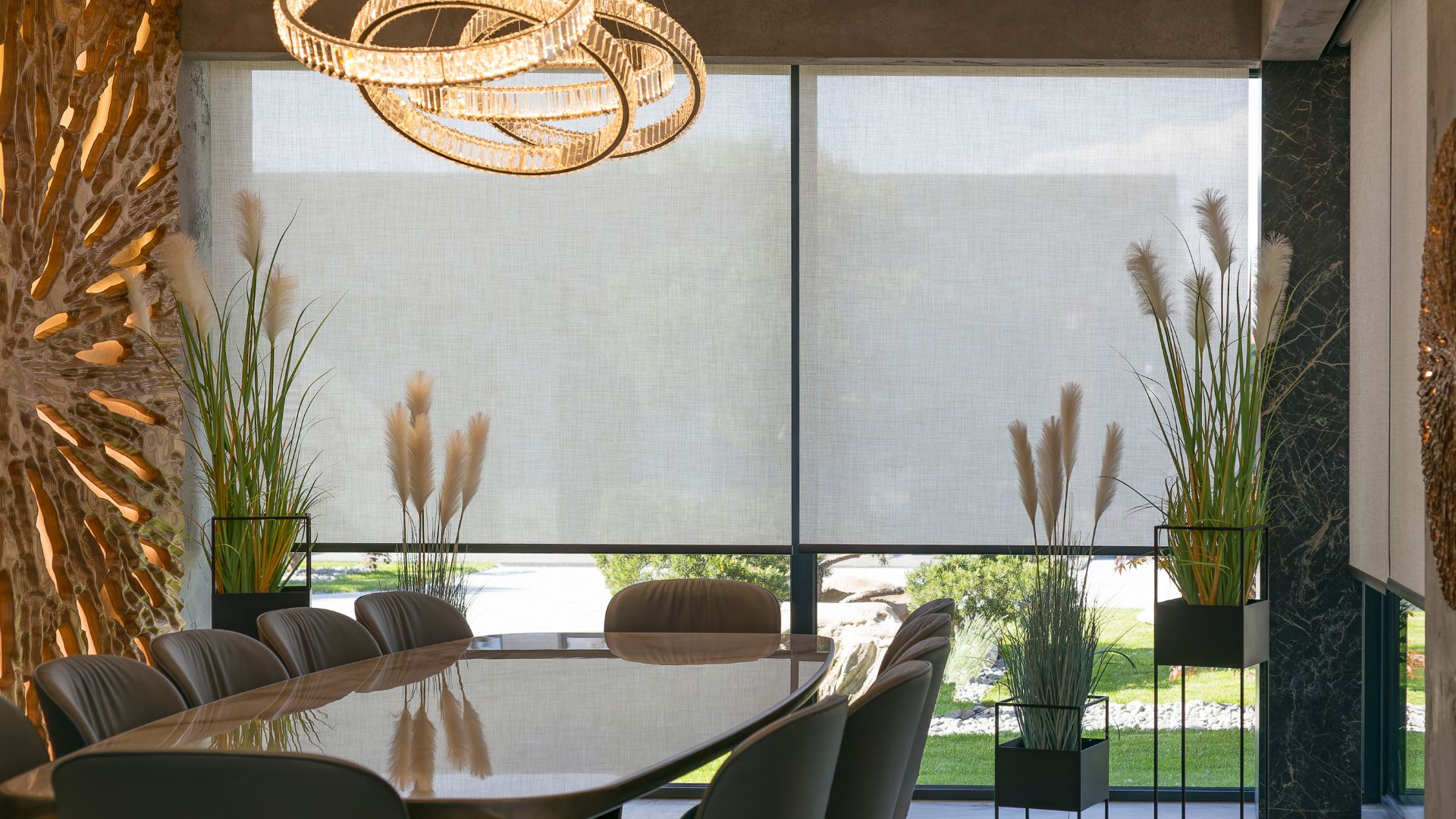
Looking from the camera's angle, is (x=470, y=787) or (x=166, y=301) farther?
(x=166, y=301)

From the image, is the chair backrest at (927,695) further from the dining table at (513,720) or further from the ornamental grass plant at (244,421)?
the ornamental grass plant at (244,421)

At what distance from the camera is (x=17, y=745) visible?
2.27m

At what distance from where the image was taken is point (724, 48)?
189 inches

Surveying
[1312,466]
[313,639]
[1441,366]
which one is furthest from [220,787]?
[1312,466]

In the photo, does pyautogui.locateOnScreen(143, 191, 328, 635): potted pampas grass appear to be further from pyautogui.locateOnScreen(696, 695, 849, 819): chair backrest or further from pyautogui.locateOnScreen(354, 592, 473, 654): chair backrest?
pyautogui.locateOnScreen(696, 695, 849, 819): chair backrest

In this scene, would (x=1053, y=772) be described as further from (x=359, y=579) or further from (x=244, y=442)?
(x=244, y=442)

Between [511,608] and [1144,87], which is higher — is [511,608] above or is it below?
below

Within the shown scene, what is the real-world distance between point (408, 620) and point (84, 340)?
171 cm

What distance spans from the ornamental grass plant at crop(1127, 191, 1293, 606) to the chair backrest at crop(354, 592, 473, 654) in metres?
2.45

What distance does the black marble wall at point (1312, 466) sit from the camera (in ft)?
15.0

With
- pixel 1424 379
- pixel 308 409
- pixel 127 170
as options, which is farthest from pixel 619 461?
pixel 1424 379

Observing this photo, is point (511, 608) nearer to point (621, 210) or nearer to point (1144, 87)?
point (621, 210)

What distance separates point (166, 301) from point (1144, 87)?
3.98 m

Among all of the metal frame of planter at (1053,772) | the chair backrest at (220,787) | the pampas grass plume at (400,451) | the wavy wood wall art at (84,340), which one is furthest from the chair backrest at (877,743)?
the wavy wood wall art at (84,340)
